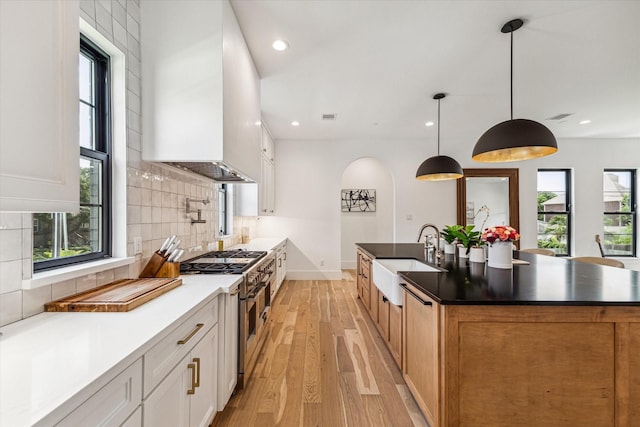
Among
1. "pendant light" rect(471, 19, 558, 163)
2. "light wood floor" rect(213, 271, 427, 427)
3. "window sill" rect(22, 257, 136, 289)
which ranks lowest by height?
"light wood floor" rect(213, 271, 427, 427)

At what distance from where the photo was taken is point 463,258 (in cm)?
254

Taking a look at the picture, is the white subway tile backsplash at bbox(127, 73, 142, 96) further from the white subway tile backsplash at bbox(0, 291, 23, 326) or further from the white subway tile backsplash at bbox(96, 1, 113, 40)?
the white subway tile backsplash at bbox(0, 291, 23, 326)

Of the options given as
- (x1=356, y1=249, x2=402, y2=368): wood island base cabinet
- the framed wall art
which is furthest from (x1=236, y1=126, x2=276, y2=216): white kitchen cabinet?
the framed wall art

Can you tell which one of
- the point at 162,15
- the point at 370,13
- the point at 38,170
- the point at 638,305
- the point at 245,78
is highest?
the point at 370,13

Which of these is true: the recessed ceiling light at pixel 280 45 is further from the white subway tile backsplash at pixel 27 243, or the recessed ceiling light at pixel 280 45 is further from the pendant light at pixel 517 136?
the white subway tile backsplash at pixel 27 243

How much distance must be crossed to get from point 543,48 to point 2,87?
11.7ft

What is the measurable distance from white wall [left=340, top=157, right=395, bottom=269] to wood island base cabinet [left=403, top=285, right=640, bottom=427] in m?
5.49

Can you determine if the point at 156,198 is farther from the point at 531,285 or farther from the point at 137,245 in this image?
the point at 531,285

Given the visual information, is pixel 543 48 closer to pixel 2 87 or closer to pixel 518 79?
pixel 518 79

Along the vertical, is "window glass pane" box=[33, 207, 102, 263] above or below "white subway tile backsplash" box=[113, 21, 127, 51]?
below

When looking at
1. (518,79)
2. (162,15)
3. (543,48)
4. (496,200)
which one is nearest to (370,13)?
(162,15)

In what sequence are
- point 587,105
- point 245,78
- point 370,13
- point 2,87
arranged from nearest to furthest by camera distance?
point 2,87 → point 370,13 → point 245,78 → point 587,105

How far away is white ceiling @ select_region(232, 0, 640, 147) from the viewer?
6.62 ft

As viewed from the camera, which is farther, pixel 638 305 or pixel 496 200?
pixel 496 200
